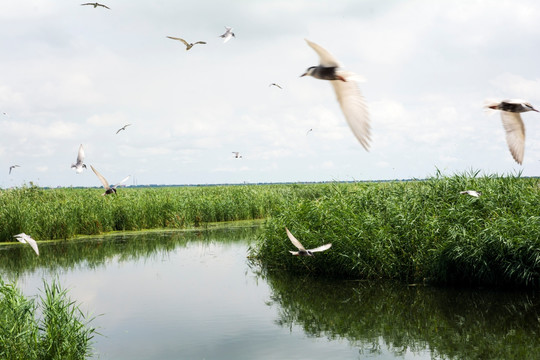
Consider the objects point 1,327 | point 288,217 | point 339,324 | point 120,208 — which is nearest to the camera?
point 1,327

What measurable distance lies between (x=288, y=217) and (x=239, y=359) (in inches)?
221

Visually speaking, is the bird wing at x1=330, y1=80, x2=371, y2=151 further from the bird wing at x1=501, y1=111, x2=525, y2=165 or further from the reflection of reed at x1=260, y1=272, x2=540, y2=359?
the reflection of reed at x1=260, y1=272, x2=540, y2=359

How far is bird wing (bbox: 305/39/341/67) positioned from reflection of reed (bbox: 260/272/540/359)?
5.20m

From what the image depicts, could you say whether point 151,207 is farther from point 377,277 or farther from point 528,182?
point 528,182

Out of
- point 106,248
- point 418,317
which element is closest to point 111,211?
point 106,248

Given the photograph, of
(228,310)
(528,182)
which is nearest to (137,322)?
(228,310)

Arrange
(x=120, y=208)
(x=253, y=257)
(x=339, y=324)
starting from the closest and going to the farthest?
(x=339, y=324)
(x=253, y=257)
(x=120, y=208)

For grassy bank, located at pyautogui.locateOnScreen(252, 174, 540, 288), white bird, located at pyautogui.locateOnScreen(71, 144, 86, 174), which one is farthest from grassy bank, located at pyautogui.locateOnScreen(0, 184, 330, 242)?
white bird, located at pyautogui.locateOnScreen(71, 144, 86, 174)

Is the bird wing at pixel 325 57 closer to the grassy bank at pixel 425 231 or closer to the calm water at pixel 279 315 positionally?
the calm water at pixel 279 315

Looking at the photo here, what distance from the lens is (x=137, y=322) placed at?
973 centimetres

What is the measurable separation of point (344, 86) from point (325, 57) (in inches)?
12.0

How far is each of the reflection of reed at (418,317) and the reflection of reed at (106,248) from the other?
6.72 meters

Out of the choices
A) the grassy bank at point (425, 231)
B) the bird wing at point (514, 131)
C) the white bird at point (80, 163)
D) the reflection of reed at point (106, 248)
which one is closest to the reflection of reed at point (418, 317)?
the grassy bank at point (425, 231)

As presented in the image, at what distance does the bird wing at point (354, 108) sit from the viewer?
10.3 feet
